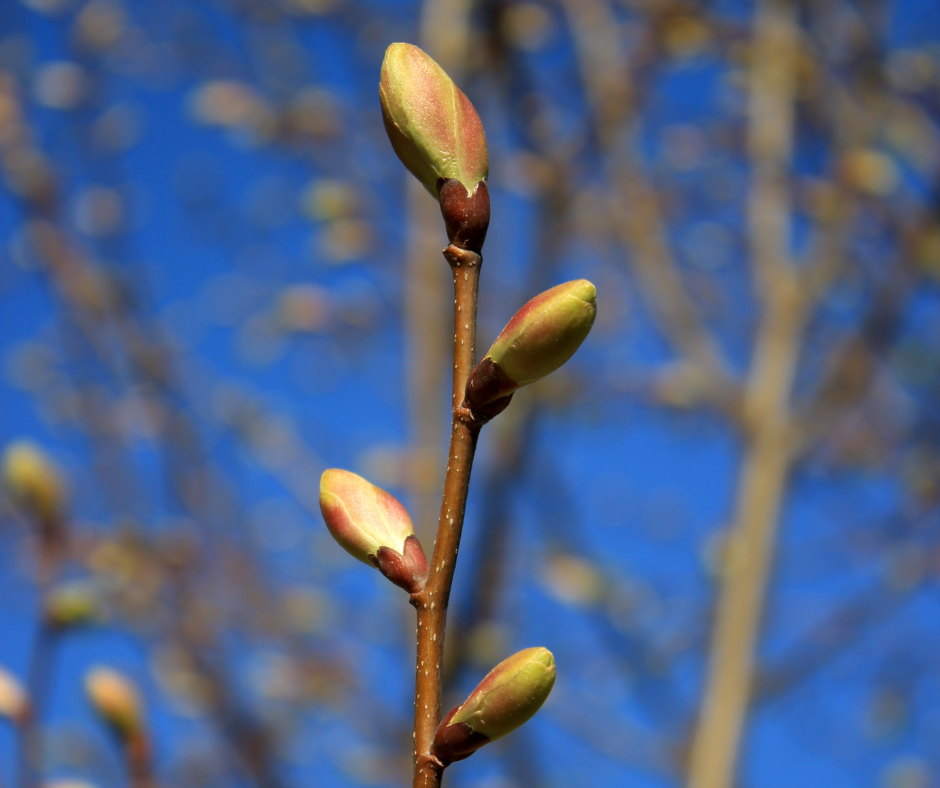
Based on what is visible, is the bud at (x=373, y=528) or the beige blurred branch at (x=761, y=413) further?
the beige blurred branch at (x=761, y=413)

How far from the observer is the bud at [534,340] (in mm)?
332

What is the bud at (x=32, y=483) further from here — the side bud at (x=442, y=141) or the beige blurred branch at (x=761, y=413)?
the beige blurred branch at (x=761, y=413)

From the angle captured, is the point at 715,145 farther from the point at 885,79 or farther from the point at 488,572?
the point at 488,572

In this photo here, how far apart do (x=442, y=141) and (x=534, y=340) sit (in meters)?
0.09

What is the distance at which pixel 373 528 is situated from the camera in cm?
37

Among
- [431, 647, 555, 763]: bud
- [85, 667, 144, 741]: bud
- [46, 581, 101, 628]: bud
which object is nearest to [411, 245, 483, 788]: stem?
[431, 647, 555, 763]: bud

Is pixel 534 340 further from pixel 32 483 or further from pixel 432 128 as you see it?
pixel 32 483

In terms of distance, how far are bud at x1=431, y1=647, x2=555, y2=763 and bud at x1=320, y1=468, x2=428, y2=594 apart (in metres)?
0.05

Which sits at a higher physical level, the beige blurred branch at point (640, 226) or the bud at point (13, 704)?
the beige blurred branch at point (640, 226)

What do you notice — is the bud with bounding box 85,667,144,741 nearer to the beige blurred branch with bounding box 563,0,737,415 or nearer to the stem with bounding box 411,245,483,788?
the stem with bounding box 411,245,483,788

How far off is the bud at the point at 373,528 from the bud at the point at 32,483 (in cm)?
43

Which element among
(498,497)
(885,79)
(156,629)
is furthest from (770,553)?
(156,629)

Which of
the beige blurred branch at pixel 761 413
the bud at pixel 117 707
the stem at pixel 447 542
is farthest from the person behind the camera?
the beige blurred branch at pixel 761 413

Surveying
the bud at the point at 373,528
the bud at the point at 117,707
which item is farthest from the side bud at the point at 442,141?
the bud at the point at 117,707
